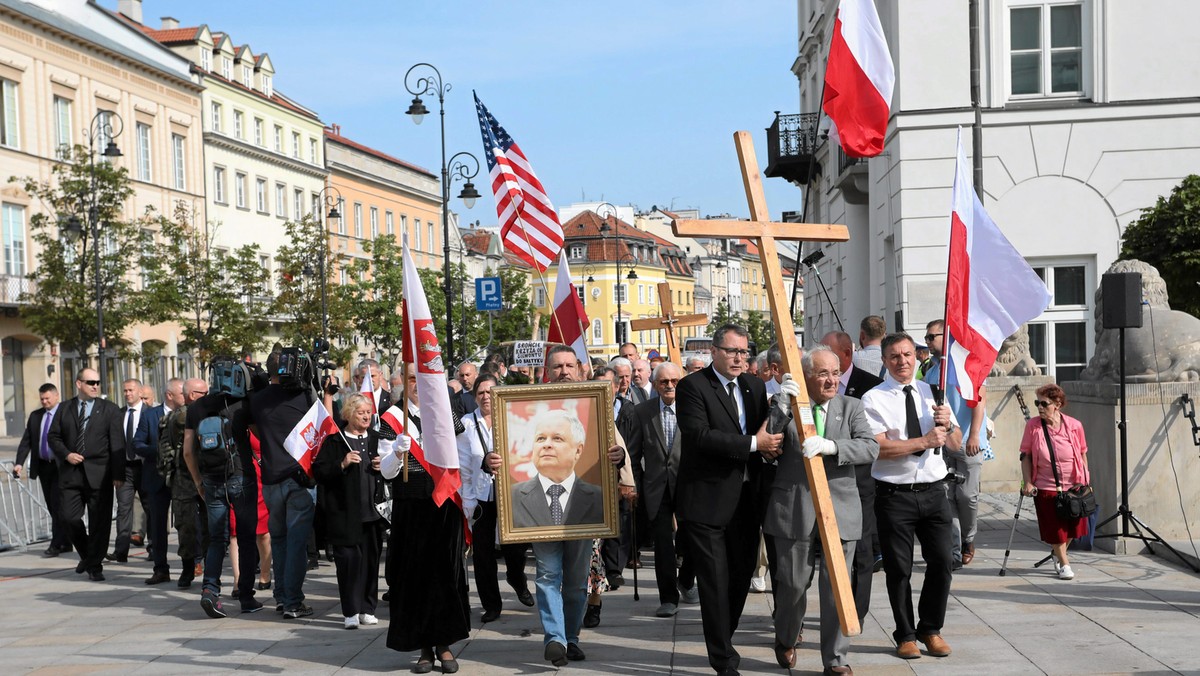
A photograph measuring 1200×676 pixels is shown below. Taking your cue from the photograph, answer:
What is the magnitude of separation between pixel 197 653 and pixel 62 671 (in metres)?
0.88

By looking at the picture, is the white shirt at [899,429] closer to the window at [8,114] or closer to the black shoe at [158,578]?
the black shoe at [158,578]

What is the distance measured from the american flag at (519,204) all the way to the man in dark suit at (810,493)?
802 centimetres

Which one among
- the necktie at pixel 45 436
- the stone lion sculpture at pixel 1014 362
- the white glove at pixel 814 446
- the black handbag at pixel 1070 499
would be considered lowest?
the black handbag at pixel 1070 499

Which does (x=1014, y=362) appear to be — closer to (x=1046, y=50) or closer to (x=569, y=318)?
(x=569, y=318)

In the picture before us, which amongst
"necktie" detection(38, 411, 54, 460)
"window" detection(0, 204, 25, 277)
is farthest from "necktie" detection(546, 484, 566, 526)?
"window" detection(0, 204, 25, 277)

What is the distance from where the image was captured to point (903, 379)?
27.2 ft

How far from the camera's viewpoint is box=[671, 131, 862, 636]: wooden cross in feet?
24.2

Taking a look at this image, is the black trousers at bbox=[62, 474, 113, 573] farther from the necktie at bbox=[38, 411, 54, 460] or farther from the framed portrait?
the framed portrait

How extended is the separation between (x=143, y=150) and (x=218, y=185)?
6572 mm

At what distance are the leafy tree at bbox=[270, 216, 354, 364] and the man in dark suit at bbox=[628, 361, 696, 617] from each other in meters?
36.6

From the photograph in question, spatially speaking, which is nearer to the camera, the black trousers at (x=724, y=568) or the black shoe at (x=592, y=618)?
the black trousers at (x=724, y=568)

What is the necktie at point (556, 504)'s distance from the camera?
8594mm

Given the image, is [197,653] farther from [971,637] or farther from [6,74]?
[6,74]

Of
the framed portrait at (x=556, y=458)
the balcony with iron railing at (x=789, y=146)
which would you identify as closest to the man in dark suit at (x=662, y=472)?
the framed portrait at (x=556, y=458)
